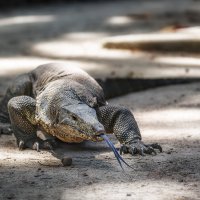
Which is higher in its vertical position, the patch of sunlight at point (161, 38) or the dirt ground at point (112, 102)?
the patch of sunlight at point (161, 38)

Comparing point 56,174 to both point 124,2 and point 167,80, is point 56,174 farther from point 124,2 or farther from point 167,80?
point 124,2

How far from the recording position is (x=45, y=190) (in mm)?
3803

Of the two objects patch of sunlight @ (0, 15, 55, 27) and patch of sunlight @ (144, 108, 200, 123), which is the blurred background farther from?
patch of sunlight @ (144, 108, 200, 123)

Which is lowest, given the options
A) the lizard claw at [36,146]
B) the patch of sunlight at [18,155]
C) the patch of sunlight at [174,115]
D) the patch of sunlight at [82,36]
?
the patch of sunlight at [18,155]

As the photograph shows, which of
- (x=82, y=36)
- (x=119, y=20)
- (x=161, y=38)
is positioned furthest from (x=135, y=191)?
(x=119, y=20)

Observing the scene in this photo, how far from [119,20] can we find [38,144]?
9.42 m

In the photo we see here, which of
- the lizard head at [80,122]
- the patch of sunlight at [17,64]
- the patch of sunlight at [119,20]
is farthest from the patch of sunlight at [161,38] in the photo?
the lizard head at [80,122]

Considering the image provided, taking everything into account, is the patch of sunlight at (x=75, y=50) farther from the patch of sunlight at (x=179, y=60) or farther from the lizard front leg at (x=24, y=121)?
the lizard front leg at (x=24, y=121)

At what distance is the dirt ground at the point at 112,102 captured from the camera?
12.7 feet

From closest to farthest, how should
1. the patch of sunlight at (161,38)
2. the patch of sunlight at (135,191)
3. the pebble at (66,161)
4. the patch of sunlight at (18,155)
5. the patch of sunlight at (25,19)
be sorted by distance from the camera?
the patch of sunlight at (135,191) < the pebble at (66,161) < the patch of sunlight at (18,155) < the patch of sunlight at (161,38) < the patch of sunlight at (25,19)

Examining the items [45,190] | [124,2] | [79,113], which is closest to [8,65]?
[79,113]

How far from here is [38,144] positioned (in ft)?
16.3

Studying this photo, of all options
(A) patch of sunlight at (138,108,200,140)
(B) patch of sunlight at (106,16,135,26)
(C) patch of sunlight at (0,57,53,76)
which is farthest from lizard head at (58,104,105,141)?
(B) patch of sunlight at (106,16,135,26)

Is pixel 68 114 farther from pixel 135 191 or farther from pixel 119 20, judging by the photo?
pixel 119 20
